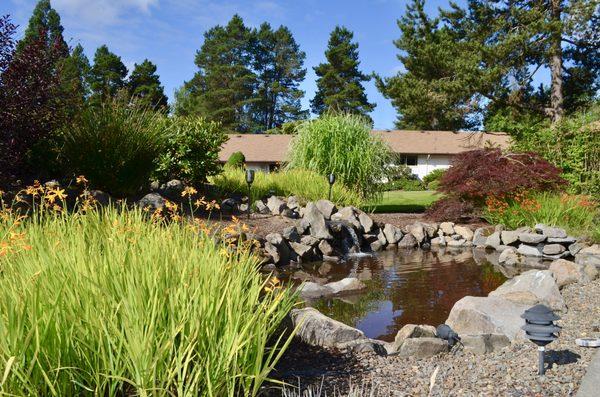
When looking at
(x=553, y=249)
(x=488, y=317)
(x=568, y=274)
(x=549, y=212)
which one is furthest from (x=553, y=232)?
(x=488, y=317)

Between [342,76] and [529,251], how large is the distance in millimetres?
36483

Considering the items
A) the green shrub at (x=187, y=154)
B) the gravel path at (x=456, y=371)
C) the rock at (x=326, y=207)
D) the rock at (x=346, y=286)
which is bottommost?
the rock at (x=346, y=286)

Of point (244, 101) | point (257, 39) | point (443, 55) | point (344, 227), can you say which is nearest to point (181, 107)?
point (244, 101)

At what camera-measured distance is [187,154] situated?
1285 centimetres

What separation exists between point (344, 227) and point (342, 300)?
4.45 meters

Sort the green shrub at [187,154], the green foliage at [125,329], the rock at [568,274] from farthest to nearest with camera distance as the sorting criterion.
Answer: the green shrub at [187,154], the rock at [568,274], the green foliage at [125,329]

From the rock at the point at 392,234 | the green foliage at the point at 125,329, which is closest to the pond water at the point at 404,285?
the rock at the point at 392,234

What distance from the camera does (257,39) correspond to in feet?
165

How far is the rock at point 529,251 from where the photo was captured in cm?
1127

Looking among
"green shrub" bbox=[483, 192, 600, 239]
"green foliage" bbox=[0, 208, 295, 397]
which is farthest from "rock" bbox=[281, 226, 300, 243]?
"green foliage" bbox=[0, 208, 295, 397]

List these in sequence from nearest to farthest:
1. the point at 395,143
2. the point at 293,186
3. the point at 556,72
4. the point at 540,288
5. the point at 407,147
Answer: the point at 540,288, the point at 293,186, the point at 556,72, the point at 407,147, the point at 395,143

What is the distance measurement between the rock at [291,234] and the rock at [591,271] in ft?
15.6

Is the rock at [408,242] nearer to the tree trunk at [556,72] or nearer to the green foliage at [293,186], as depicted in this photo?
the green foliage at [293,186]

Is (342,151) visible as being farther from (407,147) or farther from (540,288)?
(407,147)
